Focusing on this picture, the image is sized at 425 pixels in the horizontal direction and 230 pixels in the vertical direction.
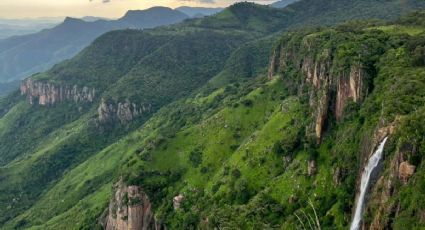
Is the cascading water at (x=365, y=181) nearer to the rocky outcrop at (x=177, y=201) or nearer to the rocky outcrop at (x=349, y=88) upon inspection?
the rocky outcrop at (x=349, y=88)

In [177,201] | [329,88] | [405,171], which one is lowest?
[177,201]

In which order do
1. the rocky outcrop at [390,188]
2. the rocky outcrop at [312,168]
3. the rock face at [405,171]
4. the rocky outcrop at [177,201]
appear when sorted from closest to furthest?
the rock face at [405,171]
the rocky outcrop at [390,188]
the rocky outcrop at [312,168]
the rocky outcrop at [177,201]

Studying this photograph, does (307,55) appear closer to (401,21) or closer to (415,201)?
(401,21)

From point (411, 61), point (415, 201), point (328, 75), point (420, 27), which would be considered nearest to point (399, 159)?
point (415, 201)

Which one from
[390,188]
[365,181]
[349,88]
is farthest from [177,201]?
[390,188]

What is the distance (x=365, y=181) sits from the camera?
11188 cm

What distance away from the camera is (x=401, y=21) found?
192 metres

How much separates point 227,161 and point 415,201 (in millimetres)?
102519

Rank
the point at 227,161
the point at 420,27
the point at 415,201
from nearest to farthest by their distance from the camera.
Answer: the point at 415,201
the point at 420,27
the point at 227,161

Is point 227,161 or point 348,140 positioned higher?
point 348,140

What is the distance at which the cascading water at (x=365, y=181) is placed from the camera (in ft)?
354

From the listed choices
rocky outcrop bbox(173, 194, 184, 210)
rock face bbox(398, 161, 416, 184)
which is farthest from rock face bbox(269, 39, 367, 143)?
rocky outcrop bbox(173, 194, 184, 210)

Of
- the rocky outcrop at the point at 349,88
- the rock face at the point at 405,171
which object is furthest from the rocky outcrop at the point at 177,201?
the rock face at the point at 405,171

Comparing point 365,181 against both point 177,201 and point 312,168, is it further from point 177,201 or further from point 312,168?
point 177,201
